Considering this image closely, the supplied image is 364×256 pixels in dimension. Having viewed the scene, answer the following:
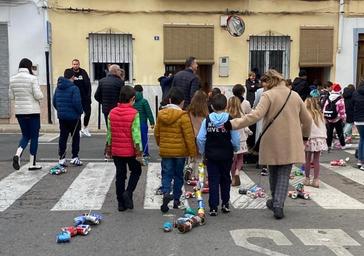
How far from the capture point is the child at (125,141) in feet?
21.6

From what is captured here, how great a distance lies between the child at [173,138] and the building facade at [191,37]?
37.8 ft

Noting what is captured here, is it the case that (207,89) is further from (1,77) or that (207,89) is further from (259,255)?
(259,255)

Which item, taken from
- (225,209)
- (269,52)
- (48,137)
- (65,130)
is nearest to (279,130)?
(225,209)

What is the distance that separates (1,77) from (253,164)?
35.8 feet

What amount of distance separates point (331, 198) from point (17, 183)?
16.1 feet

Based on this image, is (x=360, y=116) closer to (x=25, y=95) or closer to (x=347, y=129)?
(x=347, y=129)

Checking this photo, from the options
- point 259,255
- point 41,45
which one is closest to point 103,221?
point 259,255

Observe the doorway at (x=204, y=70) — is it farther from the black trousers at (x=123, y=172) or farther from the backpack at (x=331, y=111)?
the black trousers at (x=123, y=172)

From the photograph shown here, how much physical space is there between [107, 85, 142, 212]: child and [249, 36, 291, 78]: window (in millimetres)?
12451

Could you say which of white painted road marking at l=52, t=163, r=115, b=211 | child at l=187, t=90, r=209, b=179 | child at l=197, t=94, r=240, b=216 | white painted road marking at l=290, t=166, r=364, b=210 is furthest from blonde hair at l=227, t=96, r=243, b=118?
white painted road marking at l=52, t=163, r=115, b=211

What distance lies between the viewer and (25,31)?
17.7m

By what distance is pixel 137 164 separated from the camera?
6773 millimetres

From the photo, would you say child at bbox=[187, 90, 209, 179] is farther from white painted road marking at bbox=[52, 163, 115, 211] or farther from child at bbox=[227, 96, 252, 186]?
white painted road marking at bbox=[52, 163, 115, 211]

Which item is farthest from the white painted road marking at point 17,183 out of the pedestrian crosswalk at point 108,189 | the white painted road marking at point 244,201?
the white painted road marking at point 244,201
